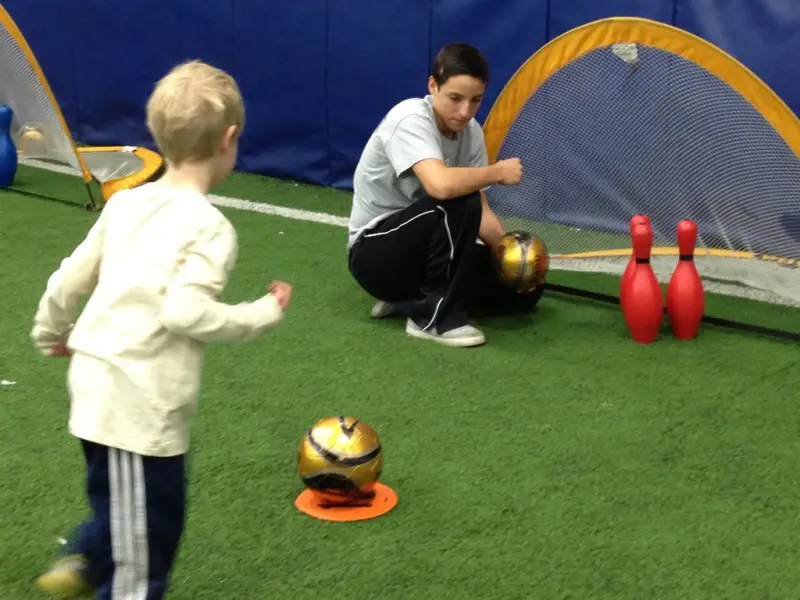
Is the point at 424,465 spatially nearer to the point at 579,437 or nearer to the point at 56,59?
the point at 579,437

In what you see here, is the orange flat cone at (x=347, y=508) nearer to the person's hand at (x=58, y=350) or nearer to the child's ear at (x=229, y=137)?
the person's hand at (x=58, y=350)

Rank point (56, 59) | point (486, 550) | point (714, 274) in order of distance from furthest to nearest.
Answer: point (56, 59)
point (714, 274)
point (486, 550)

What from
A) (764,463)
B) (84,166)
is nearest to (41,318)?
(764,463)

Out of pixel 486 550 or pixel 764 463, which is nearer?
pixel 486 550

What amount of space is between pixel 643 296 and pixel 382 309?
2.79ft

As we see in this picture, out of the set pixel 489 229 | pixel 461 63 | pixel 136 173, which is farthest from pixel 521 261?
pixel 136 173

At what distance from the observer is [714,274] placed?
12.1ft

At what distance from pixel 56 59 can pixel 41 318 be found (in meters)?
5.35

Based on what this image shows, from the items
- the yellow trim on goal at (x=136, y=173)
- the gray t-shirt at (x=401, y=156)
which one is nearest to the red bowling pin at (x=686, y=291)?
the gray t-shirt at (x=401, y=156)

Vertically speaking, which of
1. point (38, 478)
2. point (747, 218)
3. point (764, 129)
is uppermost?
point (764, 129)

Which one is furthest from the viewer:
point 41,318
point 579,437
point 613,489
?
point 579,437

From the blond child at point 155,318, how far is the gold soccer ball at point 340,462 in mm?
581

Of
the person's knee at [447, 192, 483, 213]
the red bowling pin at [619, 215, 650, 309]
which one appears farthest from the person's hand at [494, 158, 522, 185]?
the red bowling pin at [619, 215, 650, 309]

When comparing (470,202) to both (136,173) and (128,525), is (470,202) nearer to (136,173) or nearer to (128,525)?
(128,525)
